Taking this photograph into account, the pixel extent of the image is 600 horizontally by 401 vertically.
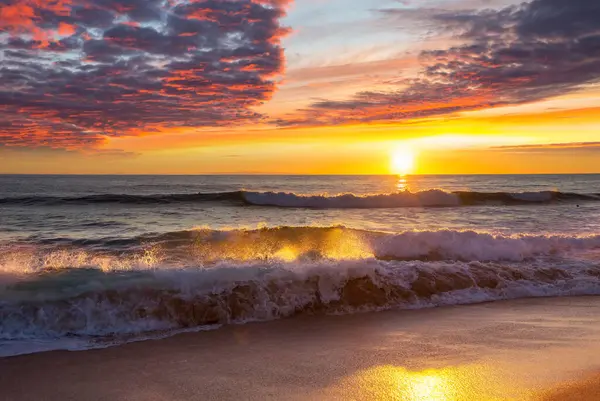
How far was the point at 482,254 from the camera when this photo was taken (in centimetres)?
1009

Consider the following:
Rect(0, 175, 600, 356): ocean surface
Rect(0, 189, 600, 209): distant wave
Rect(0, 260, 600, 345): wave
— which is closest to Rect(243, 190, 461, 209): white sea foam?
Rect(0, 189, 600, 209): distant wave

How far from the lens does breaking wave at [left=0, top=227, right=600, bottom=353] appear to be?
571 cm

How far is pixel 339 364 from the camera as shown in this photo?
439 centimetres

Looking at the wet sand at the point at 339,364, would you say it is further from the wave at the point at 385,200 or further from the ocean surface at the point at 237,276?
the wave at the point at 385,200

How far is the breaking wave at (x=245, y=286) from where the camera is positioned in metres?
5.71

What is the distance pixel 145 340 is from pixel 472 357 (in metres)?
3.40

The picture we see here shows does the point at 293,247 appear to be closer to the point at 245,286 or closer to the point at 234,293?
the point at 245,286

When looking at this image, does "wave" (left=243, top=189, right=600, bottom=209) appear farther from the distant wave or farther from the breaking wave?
the breaking wave

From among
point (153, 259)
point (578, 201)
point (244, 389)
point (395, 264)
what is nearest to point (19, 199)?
point (153, 259)

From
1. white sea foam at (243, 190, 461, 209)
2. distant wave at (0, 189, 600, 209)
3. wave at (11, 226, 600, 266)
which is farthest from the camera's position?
white sea foam at (243, 190, 461, 209)

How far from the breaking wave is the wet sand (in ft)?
2.02

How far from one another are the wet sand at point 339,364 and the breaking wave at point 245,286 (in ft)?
2.02

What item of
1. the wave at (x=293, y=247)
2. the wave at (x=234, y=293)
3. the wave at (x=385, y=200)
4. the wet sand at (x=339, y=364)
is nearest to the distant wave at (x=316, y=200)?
the wave at (x=385, y=200)

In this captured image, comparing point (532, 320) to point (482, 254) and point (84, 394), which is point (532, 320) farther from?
point (84, 394)
